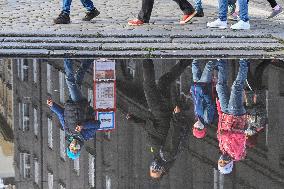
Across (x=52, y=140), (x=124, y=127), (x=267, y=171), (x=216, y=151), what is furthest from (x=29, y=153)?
(x=267, y=171)

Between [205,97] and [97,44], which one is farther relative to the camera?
[97,44]

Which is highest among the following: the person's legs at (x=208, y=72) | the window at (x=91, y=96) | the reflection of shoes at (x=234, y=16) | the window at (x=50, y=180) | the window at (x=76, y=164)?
the window at (x=50, y=180)

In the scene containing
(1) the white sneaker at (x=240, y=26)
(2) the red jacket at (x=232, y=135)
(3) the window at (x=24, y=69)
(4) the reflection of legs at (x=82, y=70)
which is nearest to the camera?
(2) the red jacket at (x=232, y=135)

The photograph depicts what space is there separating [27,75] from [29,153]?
113 inches

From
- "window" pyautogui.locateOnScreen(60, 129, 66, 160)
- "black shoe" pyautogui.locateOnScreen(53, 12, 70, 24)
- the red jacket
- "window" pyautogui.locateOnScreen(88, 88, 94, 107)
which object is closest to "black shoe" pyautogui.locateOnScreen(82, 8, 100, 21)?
"black shoe" pyautogui.locateOnScreen(53, 12, 70, 24)

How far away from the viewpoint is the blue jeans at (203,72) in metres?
9.52

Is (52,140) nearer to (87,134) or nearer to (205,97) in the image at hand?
(87,134)

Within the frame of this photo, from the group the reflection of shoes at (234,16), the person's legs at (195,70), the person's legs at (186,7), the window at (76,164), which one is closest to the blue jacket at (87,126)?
the window at (76,164)

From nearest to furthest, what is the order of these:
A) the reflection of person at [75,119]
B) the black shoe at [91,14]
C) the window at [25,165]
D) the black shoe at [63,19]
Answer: the window at [25,165] < the reflection of person at [75,119] < the black shoe at [63,19] < the black shoe at [91,14]

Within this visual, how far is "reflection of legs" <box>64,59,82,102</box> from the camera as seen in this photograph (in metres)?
8.89

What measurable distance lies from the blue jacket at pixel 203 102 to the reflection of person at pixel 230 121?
0.29 ft

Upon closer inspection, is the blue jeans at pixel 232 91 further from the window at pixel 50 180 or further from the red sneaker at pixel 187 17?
the red sneaker at pixel 187 17

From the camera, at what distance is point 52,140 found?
25.7 ft

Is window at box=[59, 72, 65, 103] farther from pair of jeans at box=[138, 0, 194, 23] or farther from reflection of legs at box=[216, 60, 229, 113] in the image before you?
pair of jeans at box=[138, 0, 194, 23]
